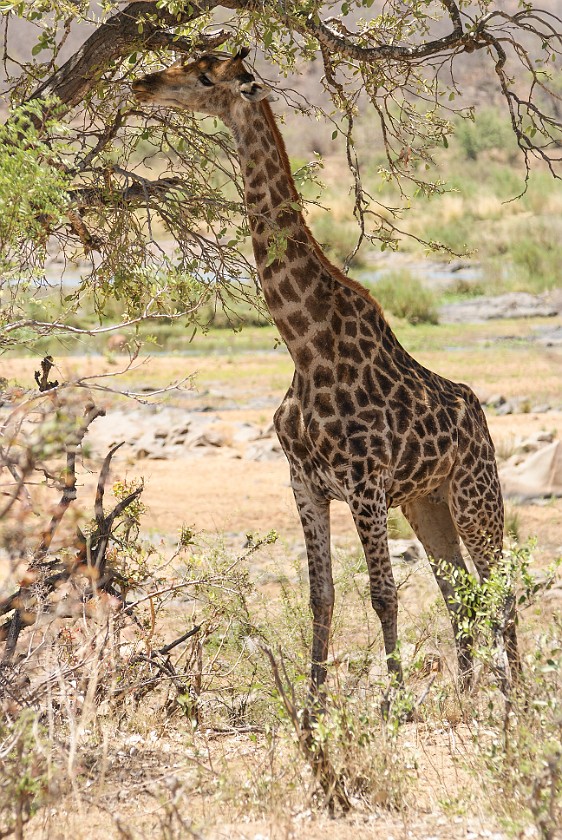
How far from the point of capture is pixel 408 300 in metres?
26.0

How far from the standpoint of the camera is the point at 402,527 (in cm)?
1207

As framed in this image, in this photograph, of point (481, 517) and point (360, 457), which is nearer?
point (360, 457)

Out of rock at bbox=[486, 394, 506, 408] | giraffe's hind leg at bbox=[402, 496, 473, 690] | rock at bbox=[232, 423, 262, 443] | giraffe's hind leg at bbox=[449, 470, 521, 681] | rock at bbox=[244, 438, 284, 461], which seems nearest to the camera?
giraffe's hind leg at bbox=[449, 470, 521, 681]

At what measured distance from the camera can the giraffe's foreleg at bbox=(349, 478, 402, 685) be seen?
611cm

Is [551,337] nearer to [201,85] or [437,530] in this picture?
[437,530]

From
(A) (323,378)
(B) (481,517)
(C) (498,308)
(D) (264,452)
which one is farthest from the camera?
(C) (498,308)

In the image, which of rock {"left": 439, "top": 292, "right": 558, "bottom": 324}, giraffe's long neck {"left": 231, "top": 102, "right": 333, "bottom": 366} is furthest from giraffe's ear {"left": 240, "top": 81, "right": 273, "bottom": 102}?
rock {"left": 439, "top": 292, "right": 558, "bottom": 324}

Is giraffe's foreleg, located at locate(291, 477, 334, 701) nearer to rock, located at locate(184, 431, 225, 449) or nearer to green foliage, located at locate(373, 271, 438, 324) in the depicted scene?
rock, located at locate(184, 431, 225, 449)

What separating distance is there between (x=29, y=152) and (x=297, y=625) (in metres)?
3.75

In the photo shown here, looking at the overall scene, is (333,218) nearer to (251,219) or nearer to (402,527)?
(402,527)

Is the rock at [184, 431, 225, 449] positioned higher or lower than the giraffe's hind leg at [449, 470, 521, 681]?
lower

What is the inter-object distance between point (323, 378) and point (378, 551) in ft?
3.30

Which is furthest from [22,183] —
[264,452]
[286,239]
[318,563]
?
[264,452]

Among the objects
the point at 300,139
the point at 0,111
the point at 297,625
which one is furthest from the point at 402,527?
the point at 300,139
